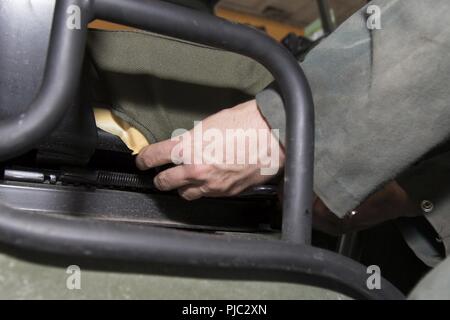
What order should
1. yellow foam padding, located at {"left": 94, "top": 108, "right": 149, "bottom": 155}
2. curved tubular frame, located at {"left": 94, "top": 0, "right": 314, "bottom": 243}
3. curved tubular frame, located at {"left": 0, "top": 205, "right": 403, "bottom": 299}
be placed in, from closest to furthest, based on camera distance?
curved tubular frame, located at {"left": 0, "top": 205, "right": 403, "bottom": 299}, curved tubular frame, located at {"left": 94, "top": 0, "right": 314, "bottom": 243}, yellow foam padding, located at {"left": 94, "top": 108, "right": 149, "bottom": 155}

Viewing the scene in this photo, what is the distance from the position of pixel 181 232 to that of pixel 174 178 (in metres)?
0.26

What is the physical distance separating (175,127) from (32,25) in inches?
8.4

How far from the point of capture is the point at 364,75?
0.51 meters

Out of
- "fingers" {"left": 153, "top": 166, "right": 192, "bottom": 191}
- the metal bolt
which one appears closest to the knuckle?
"fingers" {"left": 153, "top": 166, "right": 192, "bottom": 191}

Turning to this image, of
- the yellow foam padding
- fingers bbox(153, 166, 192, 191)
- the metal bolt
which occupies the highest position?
the yellow foam padding

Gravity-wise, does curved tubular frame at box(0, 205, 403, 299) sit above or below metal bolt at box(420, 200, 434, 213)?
below

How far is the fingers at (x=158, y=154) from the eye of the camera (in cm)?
57

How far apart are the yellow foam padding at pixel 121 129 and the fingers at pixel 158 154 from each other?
1cm

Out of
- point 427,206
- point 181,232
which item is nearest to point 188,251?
point 181,232

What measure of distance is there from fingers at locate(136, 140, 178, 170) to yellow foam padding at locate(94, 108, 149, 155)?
1 cm

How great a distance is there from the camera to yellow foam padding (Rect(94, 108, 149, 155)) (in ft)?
1.82

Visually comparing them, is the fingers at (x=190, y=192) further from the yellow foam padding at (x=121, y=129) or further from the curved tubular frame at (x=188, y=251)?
the curved tubular frame at (x=188, y=251)

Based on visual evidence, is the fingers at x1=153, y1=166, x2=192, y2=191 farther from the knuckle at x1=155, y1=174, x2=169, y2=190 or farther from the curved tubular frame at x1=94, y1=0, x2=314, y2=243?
the curved tubular frame at x1=94, y1=0, x2=314, y2=243
